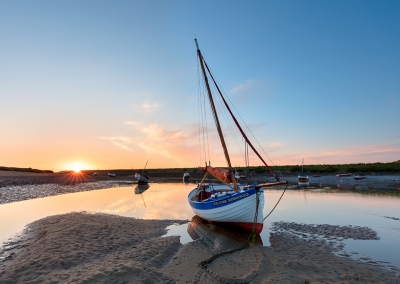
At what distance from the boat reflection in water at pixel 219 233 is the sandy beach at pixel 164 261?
1.66ft

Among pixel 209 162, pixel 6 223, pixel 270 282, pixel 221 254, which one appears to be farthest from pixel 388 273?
pixel 6 223

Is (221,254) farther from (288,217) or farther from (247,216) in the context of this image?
(288,217)

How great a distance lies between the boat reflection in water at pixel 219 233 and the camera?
48.5 feet

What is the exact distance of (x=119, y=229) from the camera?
17.2 meters

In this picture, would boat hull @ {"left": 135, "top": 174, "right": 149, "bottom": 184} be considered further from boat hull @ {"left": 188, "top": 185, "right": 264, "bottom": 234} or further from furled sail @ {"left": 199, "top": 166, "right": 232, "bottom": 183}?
boat hull @ {"left": 188, "top": 185, "right": 264, "bottom": 234}

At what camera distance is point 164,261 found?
1116 centimetres

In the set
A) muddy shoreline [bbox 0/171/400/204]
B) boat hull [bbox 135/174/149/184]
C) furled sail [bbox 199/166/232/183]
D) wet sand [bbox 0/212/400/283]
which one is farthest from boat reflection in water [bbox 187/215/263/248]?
boat hull [bbox 135/174/149/184]

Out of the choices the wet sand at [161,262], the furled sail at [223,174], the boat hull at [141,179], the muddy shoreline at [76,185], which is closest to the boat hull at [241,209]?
the wet sand at [161,262]

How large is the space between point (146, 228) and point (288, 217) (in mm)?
13171

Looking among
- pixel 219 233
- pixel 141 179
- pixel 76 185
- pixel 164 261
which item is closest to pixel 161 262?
pixel 164 261

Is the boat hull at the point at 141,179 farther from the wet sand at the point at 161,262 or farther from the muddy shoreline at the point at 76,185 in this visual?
the wet sand at the point at 161,262

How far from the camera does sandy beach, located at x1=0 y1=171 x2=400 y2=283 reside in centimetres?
884

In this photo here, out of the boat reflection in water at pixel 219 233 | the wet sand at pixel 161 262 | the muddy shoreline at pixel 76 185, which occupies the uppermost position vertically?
the muddy shoreline at pixel 76 185

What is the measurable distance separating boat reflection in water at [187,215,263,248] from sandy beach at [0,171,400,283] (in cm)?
51
